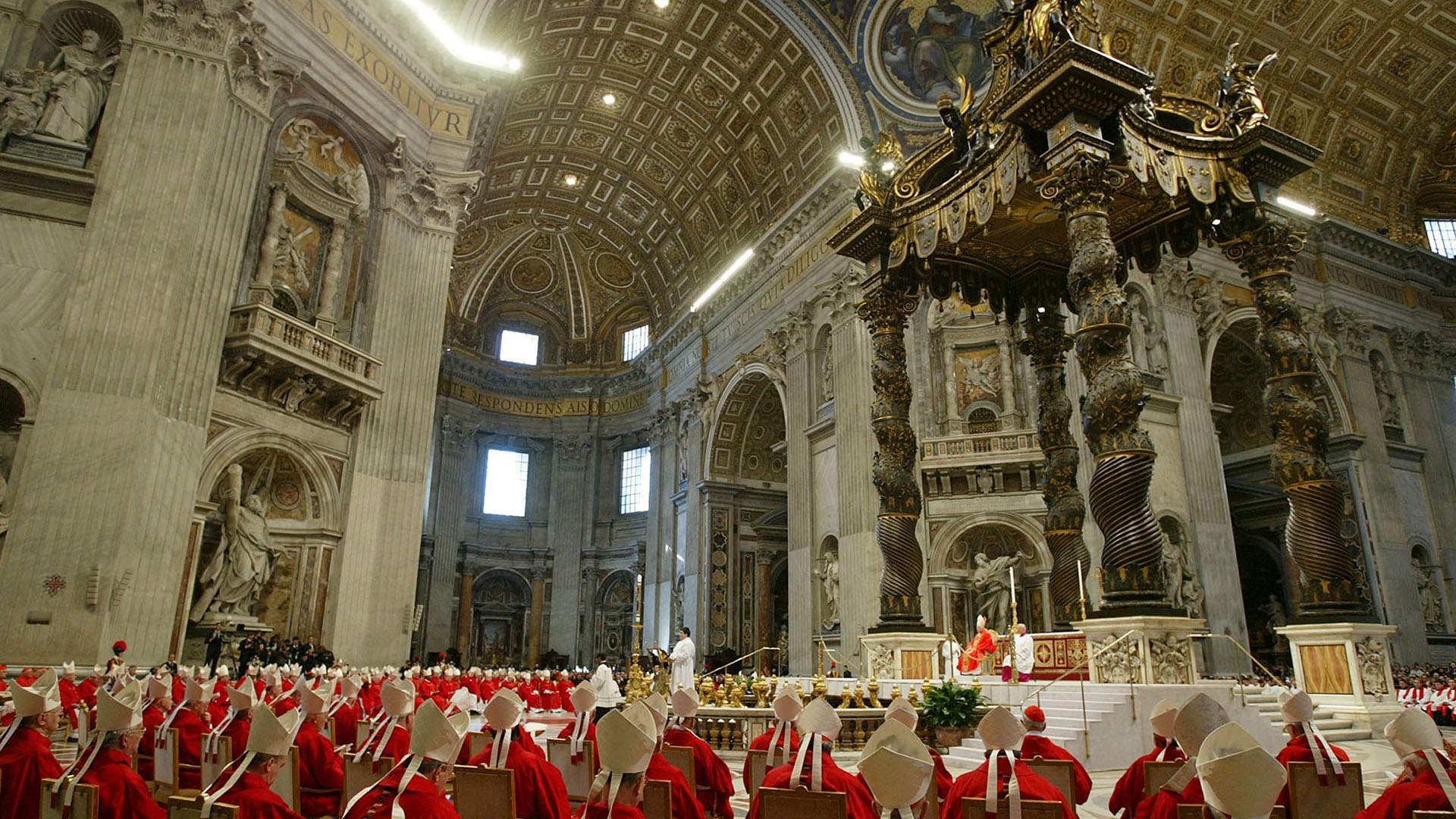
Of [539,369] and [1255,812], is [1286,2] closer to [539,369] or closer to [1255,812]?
[1255,812]

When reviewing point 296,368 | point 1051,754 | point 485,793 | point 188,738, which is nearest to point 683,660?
point 296,368

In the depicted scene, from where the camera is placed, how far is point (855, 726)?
26.1ft

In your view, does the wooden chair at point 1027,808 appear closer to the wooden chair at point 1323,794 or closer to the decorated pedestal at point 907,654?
the wooden chair at point 1323,794

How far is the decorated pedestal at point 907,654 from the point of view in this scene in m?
9.42

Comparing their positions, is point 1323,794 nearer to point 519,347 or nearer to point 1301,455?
point 1301,455

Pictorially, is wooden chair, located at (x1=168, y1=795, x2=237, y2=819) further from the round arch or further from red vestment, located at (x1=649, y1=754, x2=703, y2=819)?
the round arch

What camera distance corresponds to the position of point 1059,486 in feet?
31.9

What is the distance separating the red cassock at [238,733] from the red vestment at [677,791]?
2.22 m

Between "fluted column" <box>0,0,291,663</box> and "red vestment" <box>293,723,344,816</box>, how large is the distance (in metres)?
6.96

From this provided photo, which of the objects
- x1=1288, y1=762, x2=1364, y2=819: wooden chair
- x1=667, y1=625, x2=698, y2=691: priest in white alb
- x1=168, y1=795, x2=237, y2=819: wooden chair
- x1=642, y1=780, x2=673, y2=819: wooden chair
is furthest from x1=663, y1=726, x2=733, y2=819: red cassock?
x1=667, y1=625, x2=698, y2=691: priest in white alb

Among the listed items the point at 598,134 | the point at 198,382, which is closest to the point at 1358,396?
the point at 598,134

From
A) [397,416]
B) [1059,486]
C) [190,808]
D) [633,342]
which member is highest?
[633,342]

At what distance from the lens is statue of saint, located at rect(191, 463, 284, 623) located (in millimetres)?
11727

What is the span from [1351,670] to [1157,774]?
6135mm
